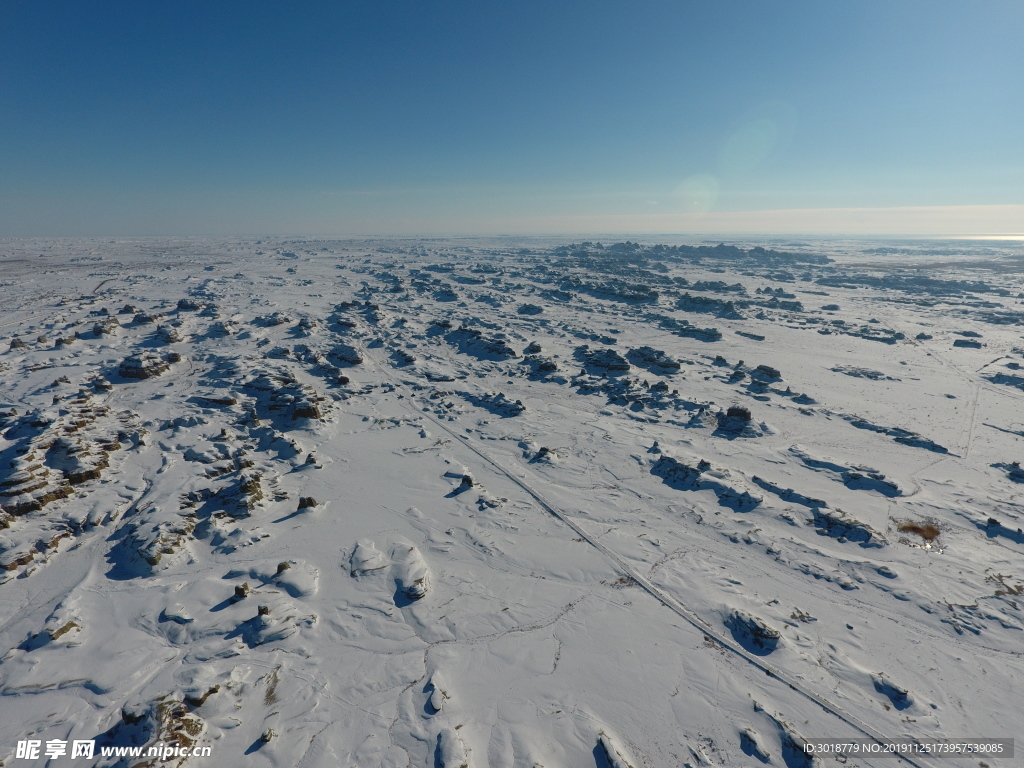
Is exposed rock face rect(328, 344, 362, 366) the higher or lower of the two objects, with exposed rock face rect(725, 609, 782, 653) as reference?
higher

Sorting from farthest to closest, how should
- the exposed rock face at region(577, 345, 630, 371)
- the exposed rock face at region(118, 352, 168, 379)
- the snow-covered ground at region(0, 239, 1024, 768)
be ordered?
1. the exposed rock face at region(577, 345, 630, 371)
2. the exposed rock face at region(118, 352, 168, 379)
3. the snow-covered ground at region(0, 239, 1024, 768)

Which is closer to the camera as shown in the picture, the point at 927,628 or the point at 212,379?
the point at 927,628

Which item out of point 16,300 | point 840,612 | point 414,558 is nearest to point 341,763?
point 414,558

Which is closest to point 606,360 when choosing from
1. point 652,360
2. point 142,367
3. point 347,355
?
point 652,360

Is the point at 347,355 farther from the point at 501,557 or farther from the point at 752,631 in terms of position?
the point at 752,631

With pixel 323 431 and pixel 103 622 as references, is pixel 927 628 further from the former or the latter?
pixel 323 431

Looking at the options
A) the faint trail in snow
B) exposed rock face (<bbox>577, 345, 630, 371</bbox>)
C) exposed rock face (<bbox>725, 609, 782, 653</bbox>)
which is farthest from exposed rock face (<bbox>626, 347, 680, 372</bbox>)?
exposed rock face (<bbox>725, 609, 782, 653</bbox>)

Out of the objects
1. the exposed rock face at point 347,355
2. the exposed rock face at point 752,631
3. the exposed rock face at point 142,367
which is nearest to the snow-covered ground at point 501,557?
the exposed rock face at point 752,631

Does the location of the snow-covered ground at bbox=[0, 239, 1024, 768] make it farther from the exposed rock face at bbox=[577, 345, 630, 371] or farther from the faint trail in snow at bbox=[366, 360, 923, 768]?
the exposed rock face at bbox=[577, 345, 630, 371]

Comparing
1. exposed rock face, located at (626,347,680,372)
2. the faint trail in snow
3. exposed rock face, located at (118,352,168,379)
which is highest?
exposed rock face, located at (118,352,168,379)
